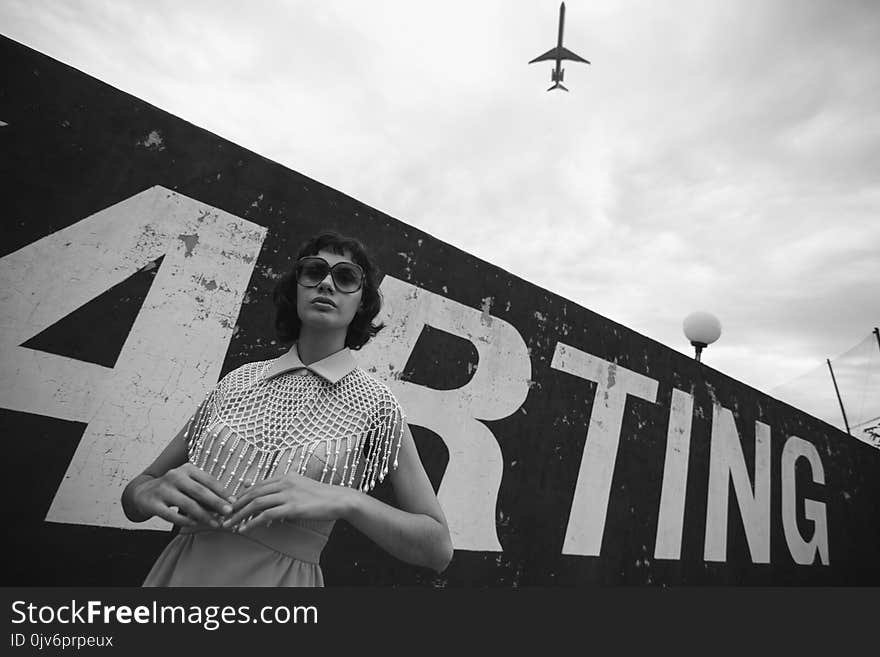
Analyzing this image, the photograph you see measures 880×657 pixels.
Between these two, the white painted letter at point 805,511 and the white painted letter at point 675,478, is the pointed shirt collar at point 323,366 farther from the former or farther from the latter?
the white painted letter at point 805,511

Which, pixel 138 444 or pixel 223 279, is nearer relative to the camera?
pixel 138 444

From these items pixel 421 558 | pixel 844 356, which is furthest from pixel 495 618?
pixel 844 356

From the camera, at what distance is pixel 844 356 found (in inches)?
547

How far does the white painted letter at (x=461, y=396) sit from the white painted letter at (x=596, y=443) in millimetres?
599

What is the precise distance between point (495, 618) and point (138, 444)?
166cm

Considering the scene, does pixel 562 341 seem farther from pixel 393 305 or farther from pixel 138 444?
pixel 138 444

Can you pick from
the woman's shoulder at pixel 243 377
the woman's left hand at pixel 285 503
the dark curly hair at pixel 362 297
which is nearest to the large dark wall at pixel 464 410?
the dark curly hair at pixel 362 297

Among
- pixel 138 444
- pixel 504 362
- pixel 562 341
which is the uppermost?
pixel 562 341

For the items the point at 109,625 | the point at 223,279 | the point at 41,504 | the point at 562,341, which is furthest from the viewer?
the point at 562,341

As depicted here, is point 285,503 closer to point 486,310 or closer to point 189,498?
point 189,498

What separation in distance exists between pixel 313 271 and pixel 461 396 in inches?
84.8

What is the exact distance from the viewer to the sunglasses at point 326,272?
1400 mm

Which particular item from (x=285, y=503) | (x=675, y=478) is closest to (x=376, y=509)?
(x=285, y=503)

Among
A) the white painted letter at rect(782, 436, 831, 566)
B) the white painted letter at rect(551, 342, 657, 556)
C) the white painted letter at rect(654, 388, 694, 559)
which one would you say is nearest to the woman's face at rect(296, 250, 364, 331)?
the white painted letter at rect(551, 342, 657, 556)
